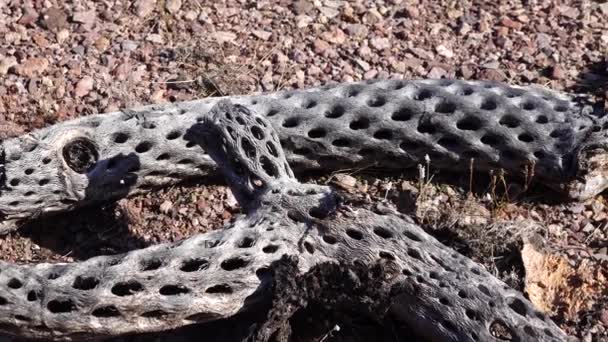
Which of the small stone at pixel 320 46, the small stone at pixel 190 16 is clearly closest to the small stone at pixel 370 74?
the small stone at pixel 320 46

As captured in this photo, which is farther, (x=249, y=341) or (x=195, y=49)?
(x=195, y=49)

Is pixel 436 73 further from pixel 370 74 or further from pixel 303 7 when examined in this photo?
pixel 303 7

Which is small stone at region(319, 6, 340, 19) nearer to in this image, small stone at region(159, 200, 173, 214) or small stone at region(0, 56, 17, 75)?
small stone at region(159, 200, 173, 214)

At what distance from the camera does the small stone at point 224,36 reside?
17.9 feet

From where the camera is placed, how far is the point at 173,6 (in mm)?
5586

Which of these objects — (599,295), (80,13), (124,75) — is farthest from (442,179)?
(80,13)

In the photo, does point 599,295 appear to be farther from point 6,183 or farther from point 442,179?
point 6,183

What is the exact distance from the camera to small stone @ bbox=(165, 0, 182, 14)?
5.57 m

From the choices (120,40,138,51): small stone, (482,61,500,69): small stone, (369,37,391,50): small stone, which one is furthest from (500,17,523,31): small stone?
(120,40,138,51): small stone

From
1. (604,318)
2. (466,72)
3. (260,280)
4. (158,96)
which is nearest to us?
(260,280)

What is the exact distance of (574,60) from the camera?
208 inches

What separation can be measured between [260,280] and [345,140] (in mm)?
1044

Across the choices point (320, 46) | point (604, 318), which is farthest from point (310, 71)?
point (604, 318)

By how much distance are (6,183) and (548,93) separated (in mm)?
2604
